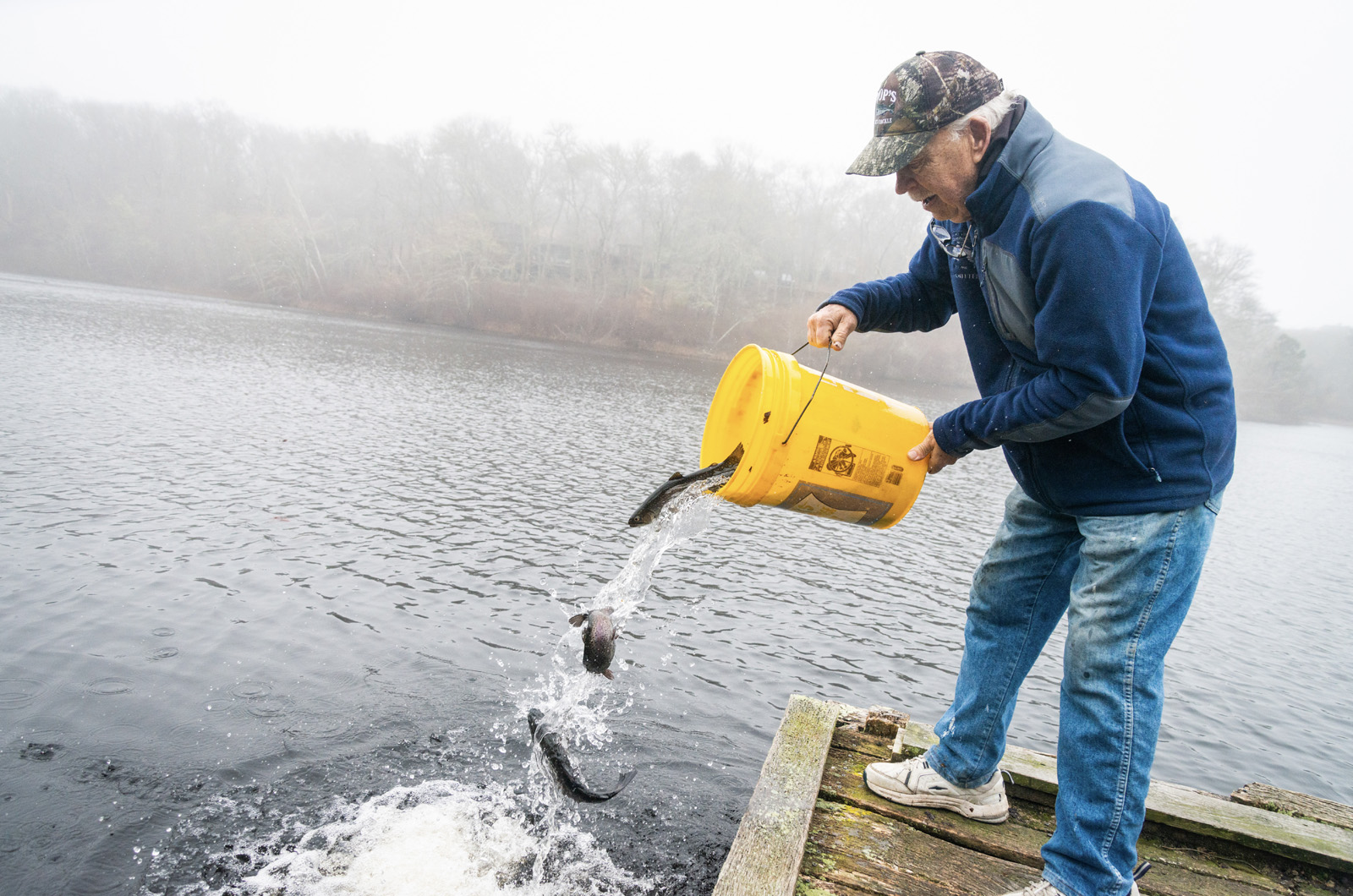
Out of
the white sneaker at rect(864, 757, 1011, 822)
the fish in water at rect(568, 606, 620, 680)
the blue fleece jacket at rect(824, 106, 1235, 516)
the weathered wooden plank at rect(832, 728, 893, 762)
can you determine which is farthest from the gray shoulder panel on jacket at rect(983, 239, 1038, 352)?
the fish in water at rect(568, 606, 620, 680)

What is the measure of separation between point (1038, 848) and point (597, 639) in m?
2.00

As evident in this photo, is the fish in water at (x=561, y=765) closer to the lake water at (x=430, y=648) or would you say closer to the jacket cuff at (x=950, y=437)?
the lake water at (x=430, y=648)

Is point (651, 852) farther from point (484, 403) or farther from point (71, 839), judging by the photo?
point (484, 403)

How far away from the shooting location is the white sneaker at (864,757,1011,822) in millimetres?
3037

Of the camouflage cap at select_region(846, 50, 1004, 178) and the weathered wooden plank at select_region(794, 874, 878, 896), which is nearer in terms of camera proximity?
the camouflage cap at select_region(846, 50, 1004, 178)

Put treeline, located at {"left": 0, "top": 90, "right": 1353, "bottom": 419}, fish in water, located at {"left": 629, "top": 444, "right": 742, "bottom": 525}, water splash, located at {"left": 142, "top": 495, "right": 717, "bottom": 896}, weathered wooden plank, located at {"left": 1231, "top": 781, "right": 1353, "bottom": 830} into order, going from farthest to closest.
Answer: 1. treeline, located at {"left": 0, "top": 90, "right": 1353, "bottom": 419}
2. water splash, located at {"left": 142, "top": 495, "right": 717, "bottom": 896}
3. weathered wooden plank, located at {"left": 1231, "top": 781, "right": 1353, "bottom": 830}
4. fish in water, located at {"left": 629, "top": 444, "right": 742, "bottom": 525}

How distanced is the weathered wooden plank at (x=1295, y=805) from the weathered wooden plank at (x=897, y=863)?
4.83ft

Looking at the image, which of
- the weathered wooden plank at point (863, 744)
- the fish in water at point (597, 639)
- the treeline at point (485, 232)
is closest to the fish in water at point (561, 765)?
the fish in water at point (597, 639)

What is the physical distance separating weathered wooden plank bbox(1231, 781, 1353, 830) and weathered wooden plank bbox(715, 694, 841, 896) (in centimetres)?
185

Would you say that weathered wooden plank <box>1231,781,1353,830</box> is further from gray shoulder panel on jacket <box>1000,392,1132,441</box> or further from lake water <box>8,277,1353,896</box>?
lake water <box>8,277,1353,896</box>

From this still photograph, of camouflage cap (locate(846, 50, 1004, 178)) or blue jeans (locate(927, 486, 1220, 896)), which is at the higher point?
camouflage cap (locate(846, 50, 1004, 178))

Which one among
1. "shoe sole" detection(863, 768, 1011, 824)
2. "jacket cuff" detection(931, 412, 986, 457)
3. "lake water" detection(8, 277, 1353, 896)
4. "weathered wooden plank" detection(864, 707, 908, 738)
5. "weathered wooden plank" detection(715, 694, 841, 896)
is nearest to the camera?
"weathered wooden plank" detection(715, 694, 841, 896)

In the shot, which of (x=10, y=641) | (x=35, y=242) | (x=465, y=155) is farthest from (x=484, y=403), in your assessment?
(x=35, y=242)

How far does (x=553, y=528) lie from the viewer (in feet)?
33.4
